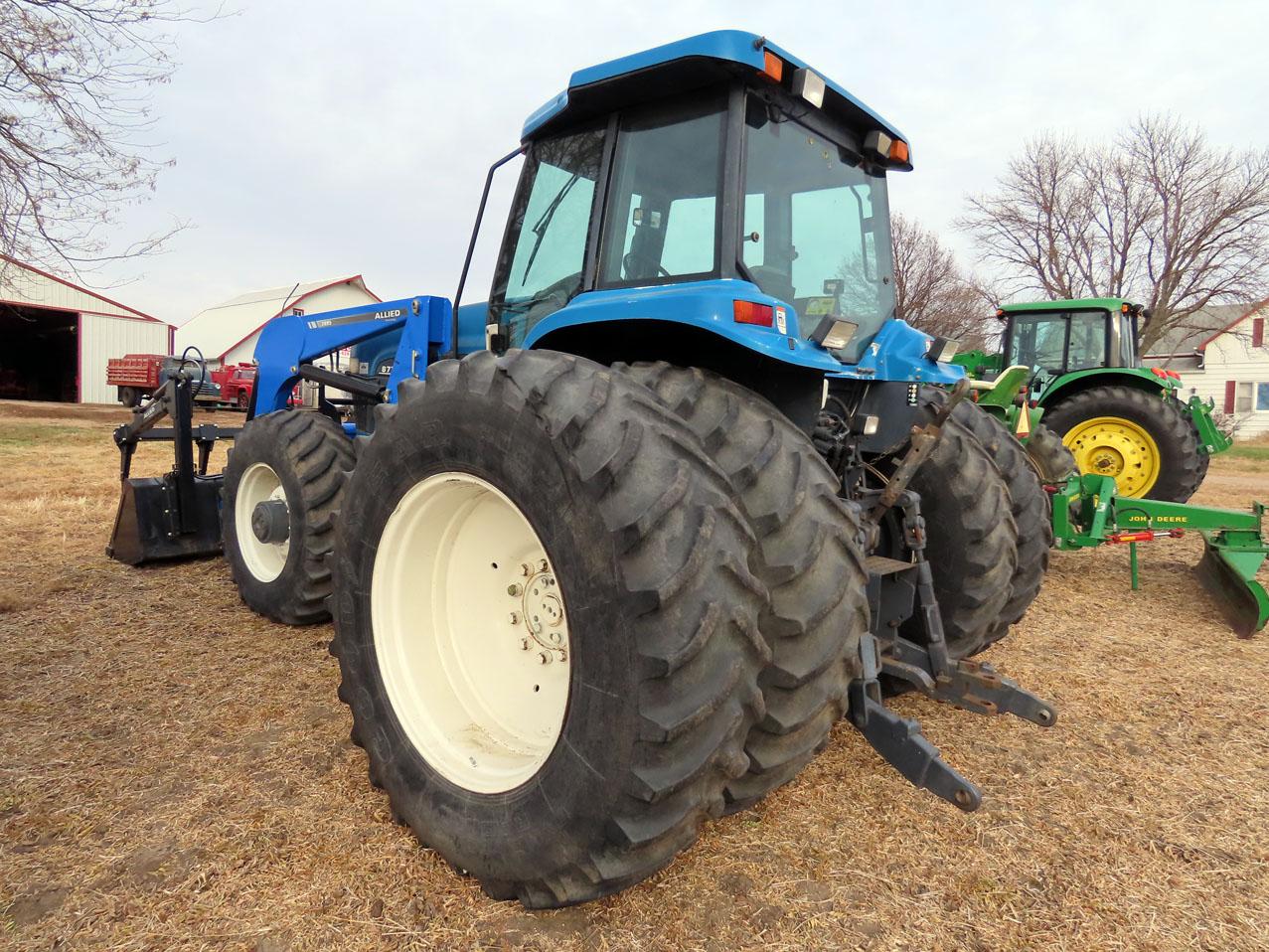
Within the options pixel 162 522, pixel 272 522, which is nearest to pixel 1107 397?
pixel 272 522

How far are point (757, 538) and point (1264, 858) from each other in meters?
1.86

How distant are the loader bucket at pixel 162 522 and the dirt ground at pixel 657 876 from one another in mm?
1195

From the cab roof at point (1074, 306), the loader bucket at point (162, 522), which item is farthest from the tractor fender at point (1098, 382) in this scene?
the loader bucket at point (162, 522)

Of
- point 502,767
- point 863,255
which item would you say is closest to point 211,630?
point 502,767

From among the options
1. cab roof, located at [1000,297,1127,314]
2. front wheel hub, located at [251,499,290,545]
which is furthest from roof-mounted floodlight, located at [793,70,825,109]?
cab roof, located at [1000,297,1127,314]

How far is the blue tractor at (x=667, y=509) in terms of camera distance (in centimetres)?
159

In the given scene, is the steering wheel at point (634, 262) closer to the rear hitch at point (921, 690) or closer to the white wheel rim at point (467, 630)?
the white wheel rim at point (467, 630)

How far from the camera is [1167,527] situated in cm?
511

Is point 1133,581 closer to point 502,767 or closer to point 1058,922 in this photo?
point 1058,922

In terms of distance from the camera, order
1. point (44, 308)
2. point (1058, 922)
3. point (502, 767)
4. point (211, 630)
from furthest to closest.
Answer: point (44, 308), point (211, 630), point (502, 767), point (1058, 922)

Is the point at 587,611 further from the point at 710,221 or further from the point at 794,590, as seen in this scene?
the point at 710,221

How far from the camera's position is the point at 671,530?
1.58m

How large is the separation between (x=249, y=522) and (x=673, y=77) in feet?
11.3

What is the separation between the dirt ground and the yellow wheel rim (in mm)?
4520
